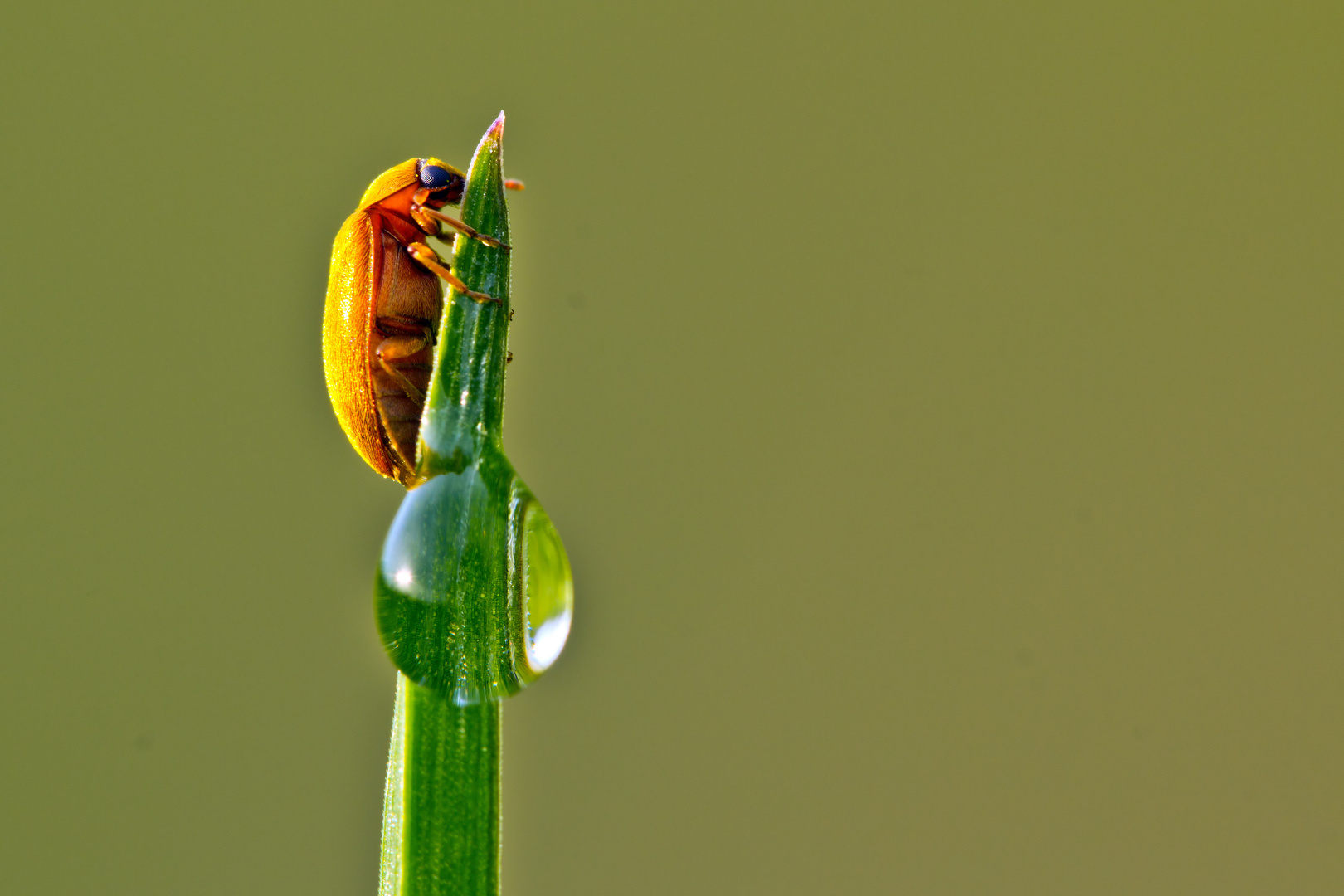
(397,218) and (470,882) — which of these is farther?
(397,218)

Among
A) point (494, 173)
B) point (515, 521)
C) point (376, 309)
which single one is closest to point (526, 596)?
point (515, 521)

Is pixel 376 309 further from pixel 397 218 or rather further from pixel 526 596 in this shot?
pixel 526 596

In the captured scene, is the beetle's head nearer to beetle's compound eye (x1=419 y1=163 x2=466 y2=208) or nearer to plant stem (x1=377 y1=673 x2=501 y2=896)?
beetle's compound eye (x1=419 y1=163 x2=466 y2=208)

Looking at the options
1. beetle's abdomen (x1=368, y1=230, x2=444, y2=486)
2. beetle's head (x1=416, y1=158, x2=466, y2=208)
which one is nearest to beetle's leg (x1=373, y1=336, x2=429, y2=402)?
beetle's abdomen (x1=368, y1=230, x2=444, y2=486)

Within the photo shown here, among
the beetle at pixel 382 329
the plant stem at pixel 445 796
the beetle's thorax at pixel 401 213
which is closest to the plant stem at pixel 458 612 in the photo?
the plant stem at pixel 445 796

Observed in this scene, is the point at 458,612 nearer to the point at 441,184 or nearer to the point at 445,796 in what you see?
the point at 445,796

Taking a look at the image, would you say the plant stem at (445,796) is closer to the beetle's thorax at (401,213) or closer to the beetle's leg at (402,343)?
the beetle's leg at (402,343)

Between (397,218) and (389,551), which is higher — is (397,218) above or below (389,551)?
above

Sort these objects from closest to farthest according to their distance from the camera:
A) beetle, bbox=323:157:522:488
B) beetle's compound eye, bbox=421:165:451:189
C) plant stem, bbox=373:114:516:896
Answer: plant stem, bbox=373:114:516:896 → beetle, bbox=323:157:522:488 → beetle's compound eye, bbox=421:165:451:189
